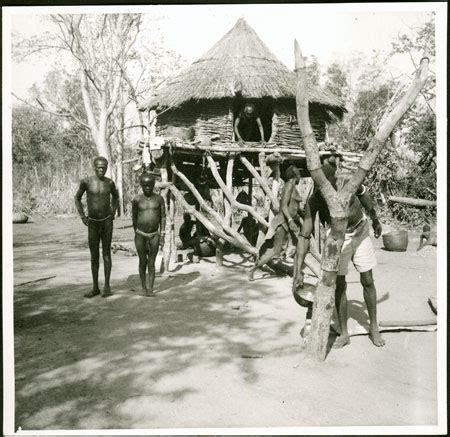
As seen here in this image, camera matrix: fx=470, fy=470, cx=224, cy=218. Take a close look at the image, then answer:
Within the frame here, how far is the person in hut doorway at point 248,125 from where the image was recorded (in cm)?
960

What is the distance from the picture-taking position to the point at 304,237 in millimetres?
4469

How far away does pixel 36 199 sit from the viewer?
17.2 meters

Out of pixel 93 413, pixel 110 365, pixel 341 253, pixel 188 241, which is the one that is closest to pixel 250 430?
pixel 93 413

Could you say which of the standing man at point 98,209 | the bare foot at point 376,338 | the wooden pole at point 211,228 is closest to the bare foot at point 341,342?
the bare foot at point 376,338

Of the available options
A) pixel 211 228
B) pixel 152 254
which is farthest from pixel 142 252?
pixel 211 228

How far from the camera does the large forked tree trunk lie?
3.72 meters

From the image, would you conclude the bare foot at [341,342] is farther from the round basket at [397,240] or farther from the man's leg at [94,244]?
the round basket at [397,240]

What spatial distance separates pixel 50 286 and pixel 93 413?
13.6 feet

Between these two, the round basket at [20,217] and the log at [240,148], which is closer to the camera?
the log at [240,148]

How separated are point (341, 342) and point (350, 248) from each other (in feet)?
3.03

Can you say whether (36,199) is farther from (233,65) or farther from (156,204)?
(156,204)

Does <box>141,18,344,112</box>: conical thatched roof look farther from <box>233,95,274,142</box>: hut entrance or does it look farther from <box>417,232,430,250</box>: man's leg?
Answer: <box>417,232,430,250</box>: man's leg

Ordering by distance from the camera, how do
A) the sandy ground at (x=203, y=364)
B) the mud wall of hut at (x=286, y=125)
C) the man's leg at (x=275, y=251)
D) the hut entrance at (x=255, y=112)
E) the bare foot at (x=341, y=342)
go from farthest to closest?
the mud wall of hut at (x=286, y=125)
the hut entrance at (x=255, y=112)
the man's leg at (x=275, y=251)
the bare foot at (x=341, y=342)
the sandy ground at (x=203, y=364)

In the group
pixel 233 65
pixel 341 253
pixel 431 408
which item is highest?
pixel 233 65
